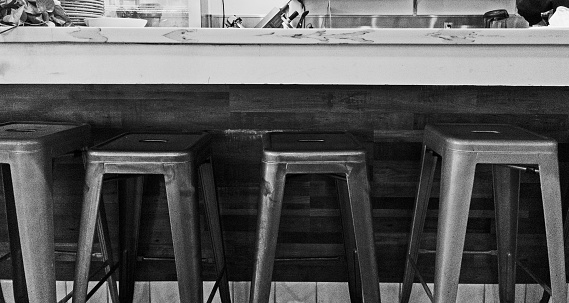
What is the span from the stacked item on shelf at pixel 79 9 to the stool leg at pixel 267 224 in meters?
1.12

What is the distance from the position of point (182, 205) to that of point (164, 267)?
2.51 ft

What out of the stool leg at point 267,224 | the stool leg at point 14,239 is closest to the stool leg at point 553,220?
the stool leg at point 267,224

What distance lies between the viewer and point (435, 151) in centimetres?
163

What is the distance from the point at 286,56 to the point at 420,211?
2.60 ft

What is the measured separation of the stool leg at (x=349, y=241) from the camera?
1.83 meters

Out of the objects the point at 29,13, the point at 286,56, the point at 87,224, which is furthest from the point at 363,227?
the point at 29,13

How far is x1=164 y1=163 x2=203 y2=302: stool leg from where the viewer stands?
4.73 feet

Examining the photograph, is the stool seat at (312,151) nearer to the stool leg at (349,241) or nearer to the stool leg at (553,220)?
the stool leg at (349,241)

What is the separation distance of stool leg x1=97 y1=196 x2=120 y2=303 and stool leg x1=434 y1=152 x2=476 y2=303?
1159mm

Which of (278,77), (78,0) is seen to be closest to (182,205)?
(278,77)

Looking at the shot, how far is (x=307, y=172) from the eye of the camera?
1.45 metres

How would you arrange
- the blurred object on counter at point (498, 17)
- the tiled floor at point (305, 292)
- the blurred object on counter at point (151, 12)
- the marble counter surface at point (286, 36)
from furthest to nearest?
the blurred object on counter at point (151, 12)
the blurred object on counter at point (498, 17)
the tiled floor at point (305, 292)
the marble counter surface at point (286, 36)

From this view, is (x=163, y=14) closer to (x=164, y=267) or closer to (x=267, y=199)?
(x=164, y=267)

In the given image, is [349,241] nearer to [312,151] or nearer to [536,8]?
[312,151]
